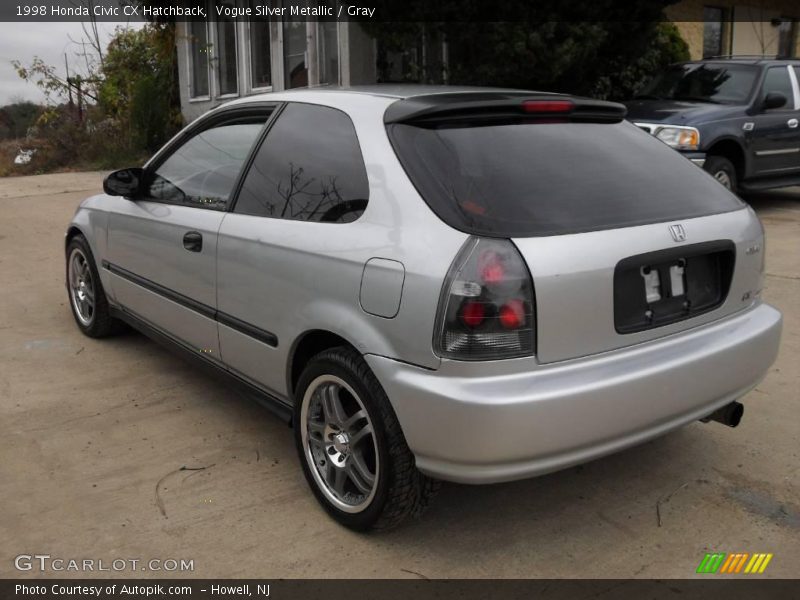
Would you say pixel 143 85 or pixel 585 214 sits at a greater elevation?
pixel 143 85

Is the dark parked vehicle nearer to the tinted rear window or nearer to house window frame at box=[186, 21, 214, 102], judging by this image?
the tinted rear window

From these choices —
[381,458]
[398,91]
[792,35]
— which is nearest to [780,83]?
[398,91]

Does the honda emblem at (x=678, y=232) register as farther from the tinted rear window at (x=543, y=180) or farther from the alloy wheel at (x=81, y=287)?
the alloy wheel at (x=81, y=287)

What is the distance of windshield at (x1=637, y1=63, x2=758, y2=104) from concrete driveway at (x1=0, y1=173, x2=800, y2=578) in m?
5.73

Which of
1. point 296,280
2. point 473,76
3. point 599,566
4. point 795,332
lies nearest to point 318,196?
point 296,280

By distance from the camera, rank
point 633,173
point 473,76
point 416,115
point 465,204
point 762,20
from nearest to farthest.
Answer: point 465,204 → point 416,115 → point 633,173 → point 473,76 → point 762,20

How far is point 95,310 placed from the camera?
5.05 metres

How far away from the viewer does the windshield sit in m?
9.39

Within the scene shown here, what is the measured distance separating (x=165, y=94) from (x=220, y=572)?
1503 cm

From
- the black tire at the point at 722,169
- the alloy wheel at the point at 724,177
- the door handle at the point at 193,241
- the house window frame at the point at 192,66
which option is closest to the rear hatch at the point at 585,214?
the door handle at the point at 193,241

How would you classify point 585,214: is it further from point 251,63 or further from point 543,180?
point 251,63

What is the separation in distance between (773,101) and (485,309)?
8049 mm

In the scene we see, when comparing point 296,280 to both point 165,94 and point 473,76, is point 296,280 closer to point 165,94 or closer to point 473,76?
point 473,76

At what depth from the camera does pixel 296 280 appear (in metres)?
3.04
